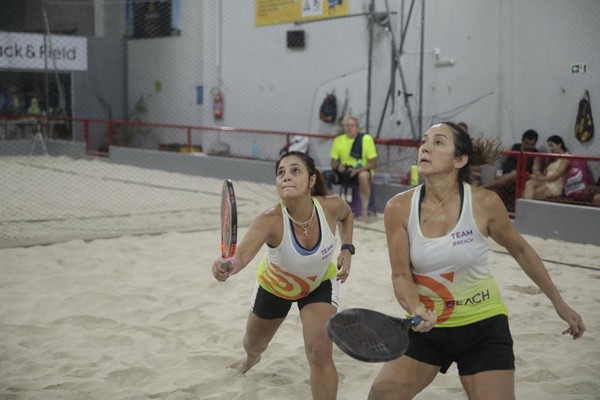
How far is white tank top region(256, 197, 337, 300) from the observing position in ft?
13.1

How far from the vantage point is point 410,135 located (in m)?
12.8

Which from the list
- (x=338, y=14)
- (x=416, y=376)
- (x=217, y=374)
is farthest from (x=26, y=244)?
(x=338, y=14)

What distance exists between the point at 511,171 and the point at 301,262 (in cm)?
684

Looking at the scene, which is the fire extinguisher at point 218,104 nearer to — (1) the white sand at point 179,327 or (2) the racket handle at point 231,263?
(1) the white sand at point 179,327

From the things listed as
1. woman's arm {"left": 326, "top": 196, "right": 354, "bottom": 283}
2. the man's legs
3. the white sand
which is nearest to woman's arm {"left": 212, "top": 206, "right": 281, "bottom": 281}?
woman's arm {"left": 326, "top": 196, "right": 354, "bottom": 283}

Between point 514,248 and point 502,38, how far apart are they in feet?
29.1

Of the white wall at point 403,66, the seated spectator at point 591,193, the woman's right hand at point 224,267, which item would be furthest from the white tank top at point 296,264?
the white wall at point 403,66

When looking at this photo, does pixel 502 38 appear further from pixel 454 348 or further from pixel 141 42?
pixel 141 42

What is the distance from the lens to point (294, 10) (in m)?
15.4

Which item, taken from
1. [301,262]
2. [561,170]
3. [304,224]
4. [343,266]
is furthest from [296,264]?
[561,170]

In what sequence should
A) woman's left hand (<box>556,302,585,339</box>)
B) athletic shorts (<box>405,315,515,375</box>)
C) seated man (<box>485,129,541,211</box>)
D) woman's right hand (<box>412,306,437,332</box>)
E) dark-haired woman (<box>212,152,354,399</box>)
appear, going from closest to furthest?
woman's right hand (<box>412,306,437,332</box>) → athletic shorts (<box>405,315,515,375</box>) → woman's left hand (<box>556,302,585,339</box>) → dark-haired woman (<box>212,152,354,399</box>) → seated man (<box>485,129,541,211</box>)

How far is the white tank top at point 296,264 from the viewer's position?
3.98 metres

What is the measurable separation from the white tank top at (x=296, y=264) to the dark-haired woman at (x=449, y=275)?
0.82 m

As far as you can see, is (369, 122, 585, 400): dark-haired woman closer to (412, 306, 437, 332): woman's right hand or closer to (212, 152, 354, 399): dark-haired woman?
(412, 306, 437, 332): woman's right hand
